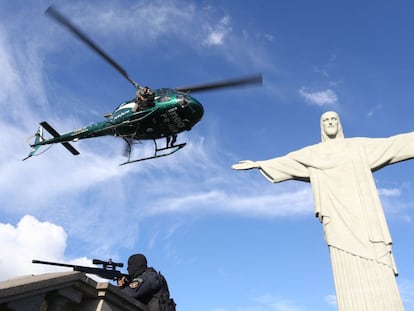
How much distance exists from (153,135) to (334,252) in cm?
1502

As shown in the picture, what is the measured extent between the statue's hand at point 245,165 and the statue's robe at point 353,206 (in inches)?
5.0

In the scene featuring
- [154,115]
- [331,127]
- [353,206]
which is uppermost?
[154,115]

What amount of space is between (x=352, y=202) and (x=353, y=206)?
0.26 feet

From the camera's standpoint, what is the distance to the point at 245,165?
7727 mm

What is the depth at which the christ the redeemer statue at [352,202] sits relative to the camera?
6.11 meters

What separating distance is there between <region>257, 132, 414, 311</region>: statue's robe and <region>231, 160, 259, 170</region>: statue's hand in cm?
13

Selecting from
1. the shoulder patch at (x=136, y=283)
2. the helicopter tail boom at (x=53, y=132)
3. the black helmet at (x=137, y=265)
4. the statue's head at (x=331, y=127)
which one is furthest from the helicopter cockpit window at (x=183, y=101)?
the shoulder patch at (x=136, y=283)

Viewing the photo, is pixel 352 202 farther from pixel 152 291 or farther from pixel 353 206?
pixel 152 291

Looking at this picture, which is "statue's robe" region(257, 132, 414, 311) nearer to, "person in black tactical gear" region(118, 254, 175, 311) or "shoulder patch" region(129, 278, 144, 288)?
"person in black tactical gear" region(118, 254, 175, 311)

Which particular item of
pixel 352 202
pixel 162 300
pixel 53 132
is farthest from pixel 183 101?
pixel 162 300

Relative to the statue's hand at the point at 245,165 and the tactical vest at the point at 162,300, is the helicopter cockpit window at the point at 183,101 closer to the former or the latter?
the statue's hand at the point at 245,165

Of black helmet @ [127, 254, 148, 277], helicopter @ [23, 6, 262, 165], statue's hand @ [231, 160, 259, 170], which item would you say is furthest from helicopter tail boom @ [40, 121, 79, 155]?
black helmet @ [127, 254, 148, 277]

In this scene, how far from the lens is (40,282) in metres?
2.96

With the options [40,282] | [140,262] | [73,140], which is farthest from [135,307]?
[73,140]
